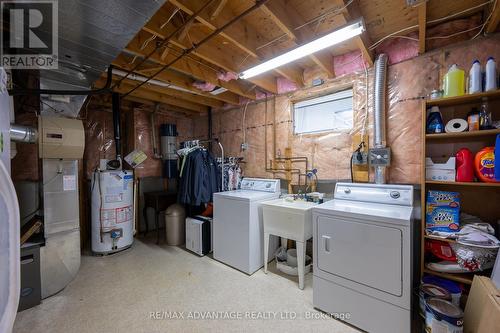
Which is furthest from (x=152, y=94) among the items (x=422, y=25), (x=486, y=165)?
(x=486, y=165)

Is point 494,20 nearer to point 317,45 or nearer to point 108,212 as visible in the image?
point 317,45

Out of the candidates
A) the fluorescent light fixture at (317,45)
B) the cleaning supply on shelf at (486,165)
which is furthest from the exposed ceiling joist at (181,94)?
the cleaning supply on shelf at (486,165)

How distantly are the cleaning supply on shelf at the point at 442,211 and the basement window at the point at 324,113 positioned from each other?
1.10 metres

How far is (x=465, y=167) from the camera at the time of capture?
1.66 m

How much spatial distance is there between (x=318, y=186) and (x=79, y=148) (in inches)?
111

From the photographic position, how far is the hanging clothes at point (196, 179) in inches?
121

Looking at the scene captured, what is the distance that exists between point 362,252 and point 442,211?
2.56 ft

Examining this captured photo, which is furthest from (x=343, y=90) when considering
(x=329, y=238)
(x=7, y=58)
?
(x=7, y=58)

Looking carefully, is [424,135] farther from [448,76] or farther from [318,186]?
[318,186]

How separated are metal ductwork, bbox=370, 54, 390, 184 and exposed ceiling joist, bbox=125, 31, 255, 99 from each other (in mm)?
1715

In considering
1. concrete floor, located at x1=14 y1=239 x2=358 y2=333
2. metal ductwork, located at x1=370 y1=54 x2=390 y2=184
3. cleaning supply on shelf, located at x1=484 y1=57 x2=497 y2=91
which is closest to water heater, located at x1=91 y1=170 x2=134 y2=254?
concrete floor, located at x1=14 y1=239 x2=358 y2=333

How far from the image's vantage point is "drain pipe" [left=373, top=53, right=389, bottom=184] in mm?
2115

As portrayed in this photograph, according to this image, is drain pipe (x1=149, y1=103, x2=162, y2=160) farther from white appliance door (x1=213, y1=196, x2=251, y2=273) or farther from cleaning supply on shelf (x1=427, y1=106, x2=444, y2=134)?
cleaning supply on shelf (x1=427, y1=106, x2=444, y2=134)

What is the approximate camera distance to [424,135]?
174 cm
